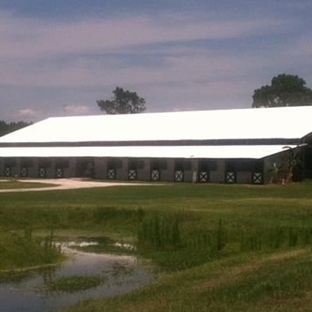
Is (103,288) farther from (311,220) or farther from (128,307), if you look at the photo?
(311,220)

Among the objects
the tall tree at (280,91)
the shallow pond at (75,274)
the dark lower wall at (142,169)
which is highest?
the tall tree at (280,91)

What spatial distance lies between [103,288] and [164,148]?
5105 cm

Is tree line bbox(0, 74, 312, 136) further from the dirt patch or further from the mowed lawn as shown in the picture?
the dirt patch

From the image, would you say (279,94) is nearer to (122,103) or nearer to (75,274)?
(122,103)

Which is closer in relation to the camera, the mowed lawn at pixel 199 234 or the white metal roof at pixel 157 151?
the mowed lawn at pixel 199 234

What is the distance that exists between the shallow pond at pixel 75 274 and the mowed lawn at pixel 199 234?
2.73 feet

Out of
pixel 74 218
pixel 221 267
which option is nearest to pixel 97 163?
pixel 74 218

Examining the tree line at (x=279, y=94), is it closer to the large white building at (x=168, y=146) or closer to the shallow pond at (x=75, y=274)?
the large white building at (x=168, y=146)

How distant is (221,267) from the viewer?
21203mm

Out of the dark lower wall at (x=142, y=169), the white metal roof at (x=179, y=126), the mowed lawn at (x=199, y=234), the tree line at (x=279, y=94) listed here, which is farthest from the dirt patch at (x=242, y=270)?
the tree line at (x=279, y=94)

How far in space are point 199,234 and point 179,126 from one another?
156 feet

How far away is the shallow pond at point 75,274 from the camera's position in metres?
18.9

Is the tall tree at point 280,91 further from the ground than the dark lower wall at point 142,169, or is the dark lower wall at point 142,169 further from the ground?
the tall tree at point 280,91

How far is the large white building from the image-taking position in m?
64.4
